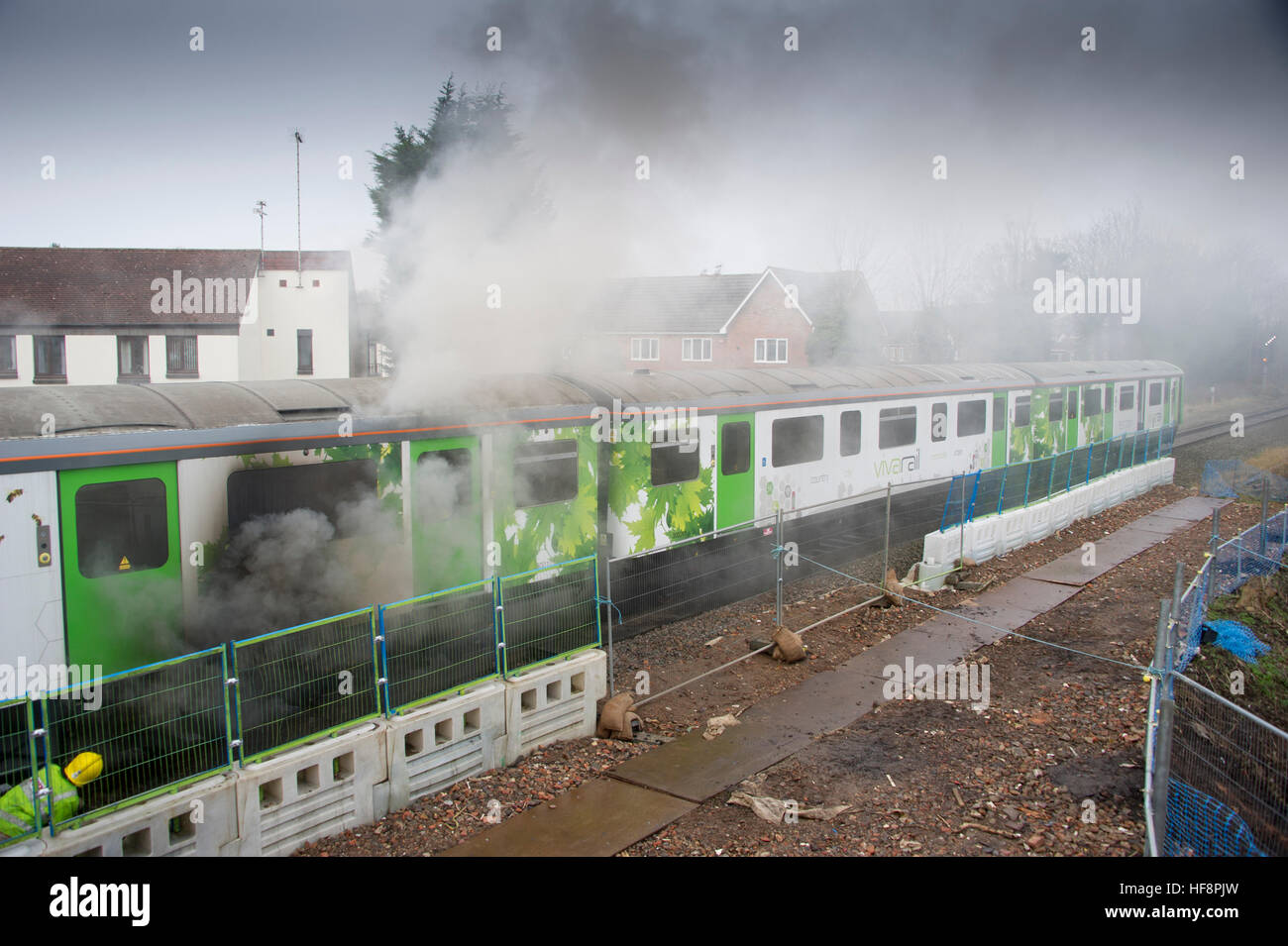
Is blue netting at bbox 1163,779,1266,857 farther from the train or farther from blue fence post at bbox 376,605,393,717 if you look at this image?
blue fence post at bbox 376,605,393,717

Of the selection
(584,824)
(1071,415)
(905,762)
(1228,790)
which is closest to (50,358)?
(584,824)

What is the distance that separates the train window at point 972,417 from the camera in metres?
16.2

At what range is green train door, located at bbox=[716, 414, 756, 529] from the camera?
11.3 meters

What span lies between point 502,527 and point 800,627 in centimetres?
346

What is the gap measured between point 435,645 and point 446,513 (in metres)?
2.15

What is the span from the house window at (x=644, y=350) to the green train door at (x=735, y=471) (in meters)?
21.4

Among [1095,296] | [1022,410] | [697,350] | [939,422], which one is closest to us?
[939,422]

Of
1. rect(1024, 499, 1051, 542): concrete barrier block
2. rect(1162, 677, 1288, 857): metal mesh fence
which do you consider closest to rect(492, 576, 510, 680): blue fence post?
rect(1162, 677, 1288, 857): metal mesh fence

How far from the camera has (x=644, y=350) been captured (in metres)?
34.2

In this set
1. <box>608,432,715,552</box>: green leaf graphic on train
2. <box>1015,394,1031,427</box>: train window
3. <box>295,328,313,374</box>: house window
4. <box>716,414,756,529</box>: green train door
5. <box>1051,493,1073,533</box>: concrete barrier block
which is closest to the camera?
<box>608,432,715,552</box>: green leaf graphic on train

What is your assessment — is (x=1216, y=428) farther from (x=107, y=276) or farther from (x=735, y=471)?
(x=107, y=276)

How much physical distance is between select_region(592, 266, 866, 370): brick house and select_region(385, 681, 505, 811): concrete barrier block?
1005 inches

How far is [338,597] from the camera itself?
7.29 meters
